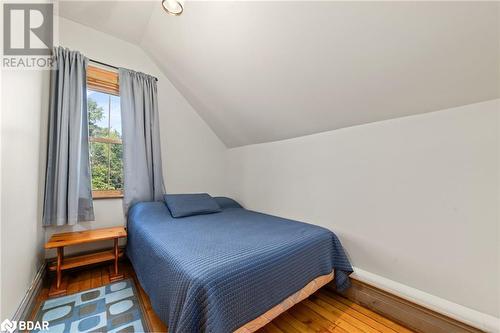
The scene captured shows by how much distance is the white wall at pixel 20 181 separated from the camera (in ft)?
3.71

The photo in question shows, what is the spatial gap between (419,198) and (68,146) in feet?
9.97

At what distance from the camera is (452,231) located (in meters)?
1.28

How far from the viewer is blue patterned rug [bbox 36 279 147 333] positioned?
1322mm

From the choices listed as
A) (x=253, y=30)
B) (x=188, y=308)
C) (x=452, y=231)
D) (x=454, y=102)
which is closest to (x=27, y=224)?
(x=188, y=308)

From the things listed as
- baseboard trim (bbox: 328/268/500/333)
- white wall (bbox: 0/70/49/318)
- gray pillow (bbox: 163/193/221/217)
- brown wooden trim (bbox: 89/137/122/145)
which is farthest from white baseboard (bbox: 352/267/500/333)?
brown wooden trim (bbox: 89/137/122/145)

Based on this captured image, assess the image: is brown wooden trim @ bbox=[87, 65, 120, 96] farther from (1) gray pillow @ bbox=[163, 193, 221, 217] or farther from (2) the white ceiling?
(1) gray pillow @ bbox=[163, 193, 221, 217]

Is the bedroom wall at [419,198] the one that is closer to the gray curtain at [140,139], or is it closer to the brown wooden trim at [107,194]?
the gray curtain at [140,139]

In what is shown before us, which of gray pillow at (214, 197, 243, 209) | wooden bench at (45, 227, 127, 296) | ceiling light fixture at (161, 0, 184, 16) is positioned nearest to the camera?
ceiling light fixture at (161, 0, 184, 16)

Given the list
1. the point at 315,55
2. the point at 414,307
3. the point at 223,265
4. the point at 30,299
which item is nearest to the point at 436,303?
the point at 414,307

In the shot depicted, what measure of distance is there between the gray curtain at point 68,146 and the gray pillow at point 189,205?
30.9 inches

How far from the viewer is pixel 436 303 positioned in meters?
1.31

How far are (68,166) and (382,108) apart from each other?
2835 millimetres

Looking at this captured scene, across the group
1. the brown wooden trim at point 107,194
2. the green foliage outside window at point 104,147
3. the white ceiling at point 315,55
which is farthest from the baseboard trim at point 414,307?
the green foliage outside window at point 104,147

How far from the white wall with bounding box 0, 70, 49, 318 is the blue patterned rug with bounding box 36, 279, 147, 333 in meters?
0.25
